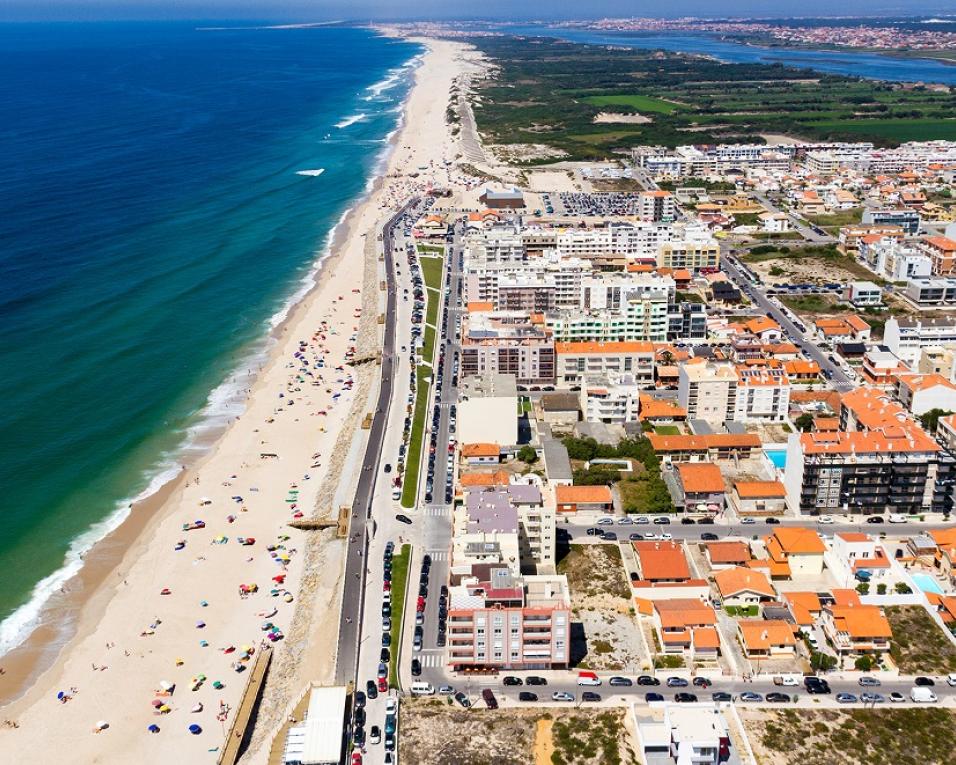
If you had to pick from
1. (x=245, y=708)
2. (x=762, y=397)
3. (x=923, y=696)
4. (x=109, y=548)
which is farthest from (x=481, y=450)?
(x=923, y=696)

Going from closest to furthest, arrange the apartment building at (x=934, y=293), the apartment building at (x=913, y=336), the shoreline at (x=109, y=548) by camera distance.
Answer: the shoreline at (x=109, y=548), the apartment building at (x=913, y=336), the apartment building at (x=934, y=293)

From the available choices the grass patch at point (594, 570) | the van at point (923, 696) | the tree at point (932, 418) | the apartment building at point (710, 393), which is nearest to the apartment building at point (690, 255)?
the apartment building at point (710, 393)

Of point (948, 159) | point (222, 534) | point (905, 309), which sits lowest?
point (222, 534)

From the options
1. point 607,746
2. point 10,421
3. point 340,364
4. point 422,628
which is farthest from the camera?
point 340,364

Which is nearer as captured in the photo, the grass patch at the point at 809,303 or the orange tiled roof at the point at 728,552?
the orange tiled roof at the point at 728,552

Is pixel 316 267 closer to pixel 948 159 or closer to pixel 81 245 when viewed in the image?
pixel 81 245

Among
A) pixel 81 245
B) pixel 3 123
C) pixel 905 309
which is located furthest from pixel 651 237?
pixel 3 123


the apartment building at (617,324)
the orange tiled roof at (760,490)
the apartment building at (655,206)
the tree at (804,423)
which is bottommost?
the orange tiled roof at (760,490)

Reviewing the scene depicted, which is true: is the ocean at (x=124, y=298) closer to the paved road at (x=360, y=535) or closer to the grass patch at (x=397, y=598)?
the paved road at (x=360, y=535)
